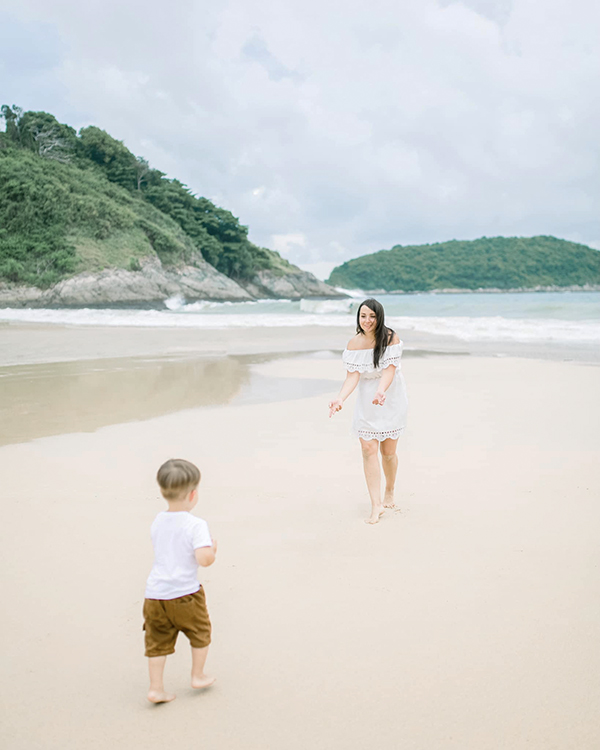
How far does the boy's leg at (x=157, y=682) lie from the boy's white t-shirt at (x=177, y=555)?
9.1 inches

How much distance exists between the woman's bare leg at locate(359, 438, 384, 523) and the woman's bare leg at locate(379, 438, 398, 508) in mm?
113

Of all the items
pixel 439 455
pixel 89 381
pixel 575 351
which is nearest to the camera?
pixel 439 455

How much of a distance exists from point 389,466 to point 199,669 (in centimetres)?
240

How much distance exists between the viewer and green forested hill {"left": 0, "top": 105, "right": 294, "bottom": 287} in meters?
50.3

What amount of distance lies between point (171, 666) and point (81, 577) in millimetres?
951

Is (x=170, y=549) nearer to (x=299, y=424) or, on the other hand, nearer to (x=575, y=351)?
(x=299, y=424)

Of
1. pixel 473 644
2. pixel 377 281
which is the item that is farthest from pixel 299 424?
pixel 377 281

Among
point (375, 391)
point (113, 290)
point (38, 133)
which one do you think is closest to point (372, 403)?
point (375, 391)

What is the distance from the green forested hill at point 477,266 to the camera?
11444 centimetres

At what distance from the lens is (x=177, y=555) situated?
7.67ft

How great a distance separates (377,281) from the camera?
140 meters

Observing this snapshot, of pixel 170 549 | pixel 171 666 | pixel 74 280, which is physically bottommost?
pixel 171 666

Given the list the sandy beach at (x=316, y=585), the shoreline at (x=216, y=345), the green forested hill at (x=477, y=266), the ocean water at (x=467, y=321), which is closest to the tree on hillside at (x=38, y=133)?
the ocean water at (x=467, y=321)

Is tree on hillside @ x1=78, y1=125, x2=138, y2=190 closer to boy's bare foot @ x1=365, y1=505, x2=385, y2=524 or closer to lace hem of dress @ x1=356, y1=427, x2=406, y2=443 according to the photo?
lace hem of dress @ x1=356, y1=427, x2=406, y2=443
